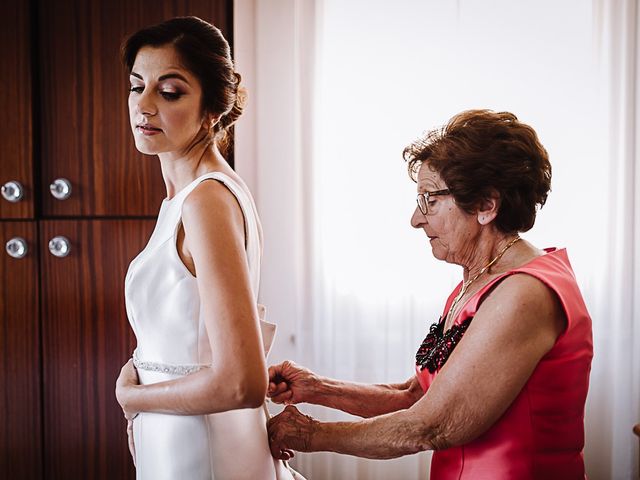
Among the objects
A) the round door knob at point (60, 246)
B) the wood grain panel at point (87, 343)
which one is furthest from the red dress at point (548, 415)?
the round door knob at point (60, 246)

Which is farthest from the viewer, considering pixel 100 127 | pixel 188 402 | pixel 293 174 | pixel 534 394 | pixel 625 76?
pixel 293 174

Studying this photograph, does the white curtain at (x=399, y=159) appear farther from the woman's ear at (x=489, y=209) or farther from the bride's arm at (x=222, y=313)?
the bride's arm at (x=222, y=313)

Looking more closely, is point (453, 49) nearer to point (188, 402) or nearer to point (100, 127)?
point (100, 127)

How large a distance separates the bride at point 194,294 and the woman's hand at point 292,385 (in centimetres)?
24

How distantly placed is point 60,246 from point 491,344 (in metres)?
1.19

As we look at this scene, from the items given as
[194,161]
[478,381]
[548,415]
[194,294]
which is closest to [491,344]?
[478,381]

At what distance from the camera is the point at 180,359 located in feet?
3.58

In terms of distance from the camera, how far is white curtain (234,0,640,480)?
230 cm

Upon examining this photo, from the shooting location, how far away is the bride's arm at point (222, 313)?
0.97 meters

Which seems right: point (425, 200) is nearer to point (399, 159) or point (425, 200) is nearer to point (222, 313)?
point (222, 313)

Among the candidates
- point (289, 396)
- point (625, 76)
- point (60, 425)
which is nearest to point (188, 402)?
point (289, 396)

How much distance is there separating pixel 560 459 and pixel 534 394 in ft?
0.48

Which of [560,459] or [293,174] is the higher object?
[293,174]

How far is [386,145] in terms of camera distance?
7.78 feet
